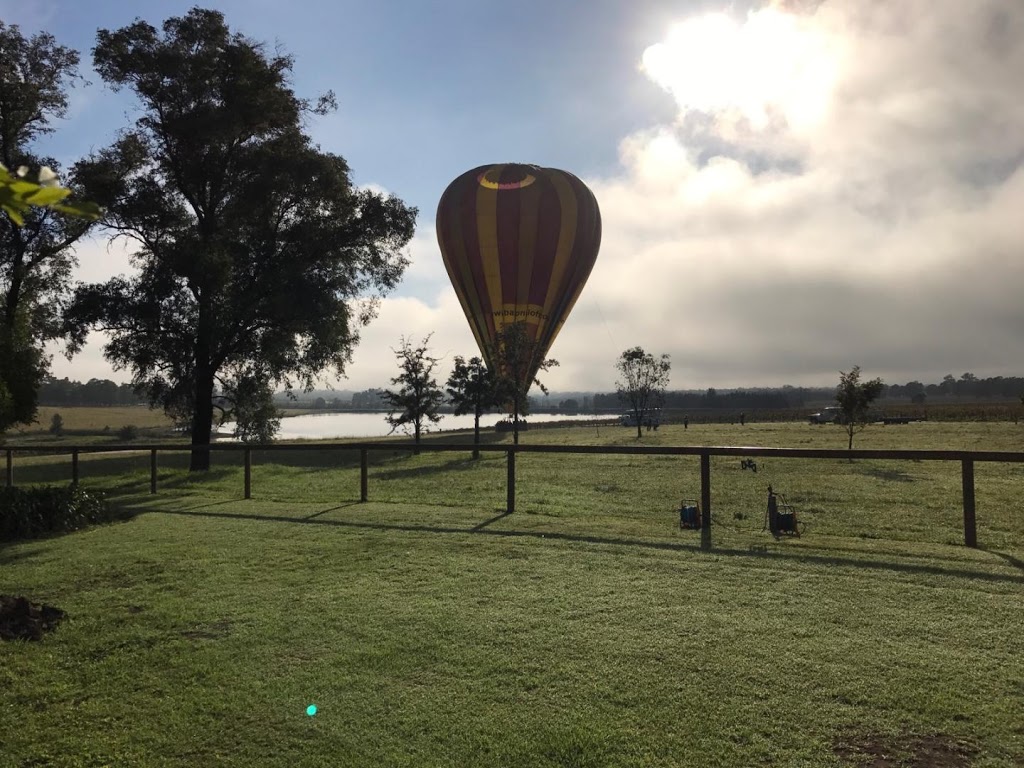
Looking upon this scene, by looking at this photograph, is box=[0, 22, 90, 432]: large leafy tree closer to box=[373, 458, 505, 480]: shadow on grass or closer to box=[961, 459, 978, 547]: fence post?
box=[373, 458, 505, 480]: shadow on grass

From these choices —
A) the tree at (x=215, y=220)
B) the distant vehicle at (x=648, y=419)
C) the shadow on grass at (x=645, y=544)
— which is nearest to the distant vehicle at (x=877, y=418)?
the distant vehicle at (x=648, y=419)

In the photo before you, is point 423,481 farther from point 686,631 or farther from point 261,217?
point 686,631

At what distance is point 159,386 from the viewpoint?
73.6ft

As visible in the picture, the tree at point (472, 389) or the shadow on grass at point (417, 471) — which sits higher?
the tree at point (472, 389)

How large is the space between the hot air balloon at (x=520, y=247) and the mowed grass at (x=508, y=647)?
2911 cm

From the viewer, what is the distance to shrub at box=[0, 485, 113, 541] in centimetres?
853

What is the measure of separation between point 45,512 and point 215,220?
15223 mm

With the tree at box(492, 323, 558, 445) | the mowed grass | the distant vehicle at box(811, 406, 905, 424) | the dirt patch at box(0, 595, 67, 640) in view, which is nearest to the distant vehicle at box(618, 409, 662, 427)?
the distant vehicle at box(811, 406, 905, 424)

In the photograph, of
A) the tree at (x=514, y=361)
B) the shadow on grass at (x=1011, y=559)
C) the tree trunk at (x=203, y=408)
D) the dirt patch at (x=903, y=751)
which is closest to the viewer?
the dirt patch at (x=903, y=751)

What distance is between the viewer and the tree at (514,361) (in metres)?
35.0

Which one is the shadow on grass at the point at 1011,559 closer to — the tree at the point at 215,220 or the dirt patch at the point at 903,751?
the dirt patch at the point at 903,751

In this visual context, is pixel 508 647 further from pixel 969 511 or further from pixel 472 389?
pixel 472 389

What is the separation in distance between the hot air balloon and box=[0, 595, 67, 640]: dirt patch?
31.1 m

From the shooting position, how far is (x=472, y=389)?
114ft
